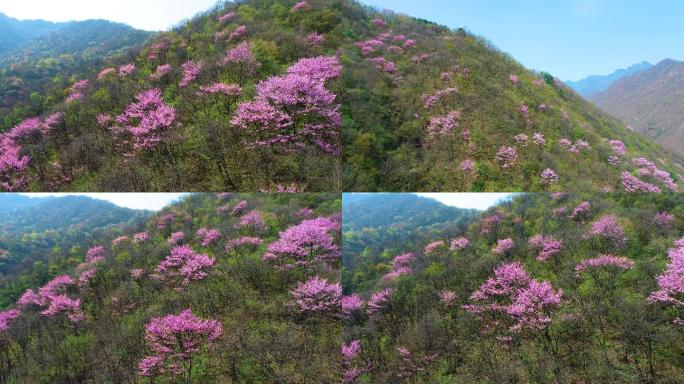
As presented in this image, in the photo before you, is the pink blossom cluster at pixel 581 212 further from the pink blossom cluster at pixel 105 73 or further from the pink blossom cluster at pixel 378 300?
the pink blossom cluster at pixel 105 73

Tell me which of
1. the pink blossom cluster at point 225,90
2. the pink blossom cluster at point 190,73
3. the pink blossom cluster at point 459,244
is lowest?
the pink blossom cluster at point 459,244

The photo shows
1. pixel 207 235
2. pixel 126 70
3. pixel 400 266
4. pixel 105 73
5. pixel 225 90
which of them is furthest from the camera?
pixel 105 73

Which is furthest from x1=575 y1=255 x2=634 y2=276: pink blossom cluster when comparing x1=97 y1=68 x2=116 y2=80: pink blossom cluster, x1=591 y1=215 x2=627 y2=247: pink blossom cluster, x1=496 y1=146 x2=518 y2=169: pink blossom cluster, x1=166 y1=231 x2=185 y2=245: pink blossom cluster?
x1=97 y1=68 x2=116 y2=80: pink blossom cluster

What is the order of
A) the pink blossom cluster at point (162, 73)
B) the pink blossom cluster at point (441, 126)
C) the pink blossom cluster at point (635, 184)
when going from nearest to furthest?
the pink blossom cluster at point (635, 184) < the pink blossom cluster at point (441, 126) < the pink blossom cluster at point (162, 73)

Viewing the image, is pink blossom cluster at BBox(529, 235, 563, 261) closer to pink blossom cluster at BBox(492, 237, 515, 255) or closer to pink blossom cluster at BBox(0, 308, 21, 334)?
pink blossom cluster at BBox(492, 237, 515, 255)

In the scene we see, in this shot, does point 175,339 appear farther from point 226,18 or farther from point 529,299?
point 226,18

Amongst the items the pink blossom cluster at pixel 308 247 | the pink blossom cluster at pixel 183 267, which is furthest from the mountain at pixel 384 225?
the pink blossom cluster at pixel 183 267

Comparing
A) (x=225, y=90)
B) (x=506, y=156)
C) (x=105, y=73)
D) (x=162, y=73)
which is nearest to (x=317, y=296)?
(x=225, y=90)
